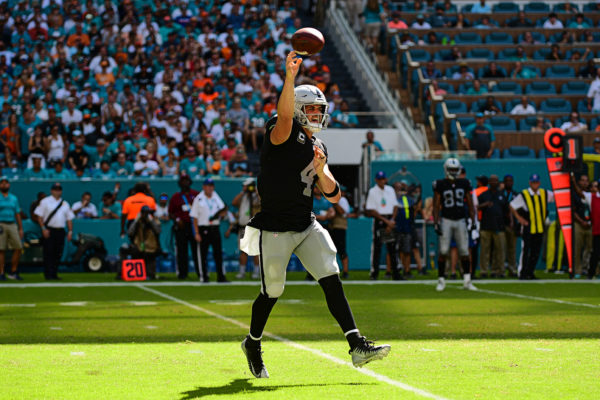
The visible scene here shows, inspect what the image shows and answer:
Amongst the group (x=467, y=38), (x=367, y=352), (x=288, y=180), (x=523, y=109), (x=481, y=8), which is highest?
(x=481, y=8)

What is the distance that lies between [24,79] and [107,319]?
17.6 meters

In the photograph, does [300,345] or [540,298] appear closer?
[300,345]

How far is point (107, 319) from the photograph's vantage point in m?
12.4

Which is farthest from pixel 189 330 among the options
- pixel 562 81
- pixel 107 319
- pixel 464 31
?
pixel 464 31

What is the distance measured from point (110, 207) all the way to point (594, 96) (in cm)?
1328

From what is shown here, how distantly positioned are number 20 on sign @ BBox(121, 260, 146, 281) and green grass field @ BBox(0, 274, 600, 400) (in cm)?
322

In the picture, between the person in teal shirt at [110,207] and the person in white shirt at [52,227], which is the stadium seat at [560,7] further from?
the person in white shirt at [52,227]

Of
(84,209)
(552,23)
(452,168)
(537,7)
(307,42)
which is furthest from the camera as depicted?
(537,7)

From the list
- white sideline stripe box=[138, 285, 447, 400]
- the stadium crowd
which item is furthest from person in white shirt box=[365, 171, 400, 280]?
white sideline stripe box=[138, 285, 447, 400]

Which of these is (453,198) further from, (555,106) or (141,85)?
→ (141,85)

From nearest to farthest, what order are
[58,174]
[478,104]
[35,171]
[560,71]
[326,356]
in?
[326,356] → [35,171] → [58,174] → [478,104] → [560,71]

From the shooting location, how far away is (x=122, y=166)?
24094mm

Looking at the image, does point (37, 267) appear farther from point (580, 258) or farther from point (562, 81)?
point (562, 81)

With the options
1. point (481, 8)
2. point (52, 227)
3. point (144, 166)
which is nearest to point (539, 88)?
point (481, 8)
